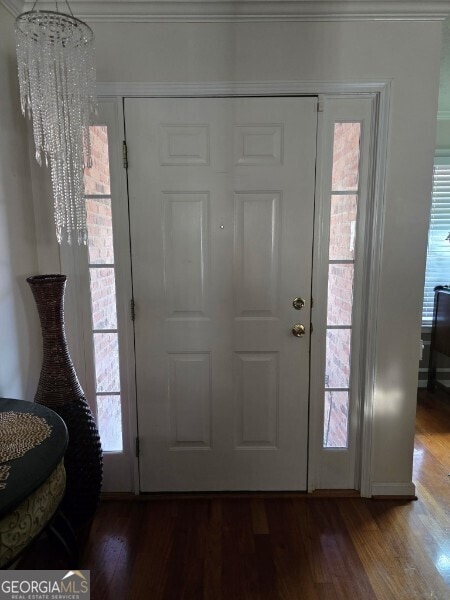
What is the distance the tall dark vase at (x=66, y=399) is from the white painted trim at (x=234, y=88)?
913mm

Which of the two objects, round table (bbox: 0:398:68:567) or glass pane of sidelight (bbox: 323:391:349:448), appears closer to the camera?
round table (bbox: 0:398:68:567)

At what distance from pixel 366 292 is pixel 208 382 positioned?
93 centimetres

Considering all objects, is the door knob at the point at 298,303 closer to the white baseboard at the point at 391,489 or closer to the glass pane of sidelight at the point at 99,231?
the glass pane of sidelight at the point at 99,231

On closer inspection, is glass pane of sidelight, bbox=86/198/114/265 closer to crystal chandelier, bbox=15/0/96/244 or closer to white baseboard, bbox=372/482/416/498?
crystal chandelier, bbox=15/0/96/244

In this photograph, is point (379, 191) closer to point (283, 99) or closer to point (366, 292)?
point (366, 292)

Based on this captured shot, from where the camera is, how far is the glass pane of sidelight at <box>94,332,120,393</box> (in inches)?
74.8

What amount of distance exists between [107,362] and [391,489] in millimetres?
1657

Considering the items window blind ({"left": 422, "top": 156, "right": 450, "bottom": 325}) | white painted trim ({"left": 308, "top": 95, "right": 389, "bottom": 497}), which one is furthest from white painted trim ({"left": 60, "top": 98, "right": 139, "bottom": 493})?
window blind ({"left": 422, "top": 156, "right": 450, "bottom": 325})

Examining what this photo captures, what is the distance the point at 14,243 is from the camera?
1608 millimetres

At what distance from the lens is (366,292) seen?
185 cm

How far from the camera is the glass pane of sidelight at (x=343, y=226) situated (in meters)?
1.80

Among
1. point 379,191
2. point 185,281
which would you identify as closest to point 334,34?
point 379,191

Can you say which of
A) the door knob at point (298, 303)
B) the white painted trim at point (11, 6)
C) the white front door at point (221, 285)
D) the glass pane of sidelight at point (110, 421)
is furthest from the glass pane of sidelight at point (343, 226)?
the white painted trim at point (11, 6)

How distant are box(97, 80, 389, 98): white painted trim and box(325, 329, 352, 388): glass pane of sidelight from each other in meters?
1.16
